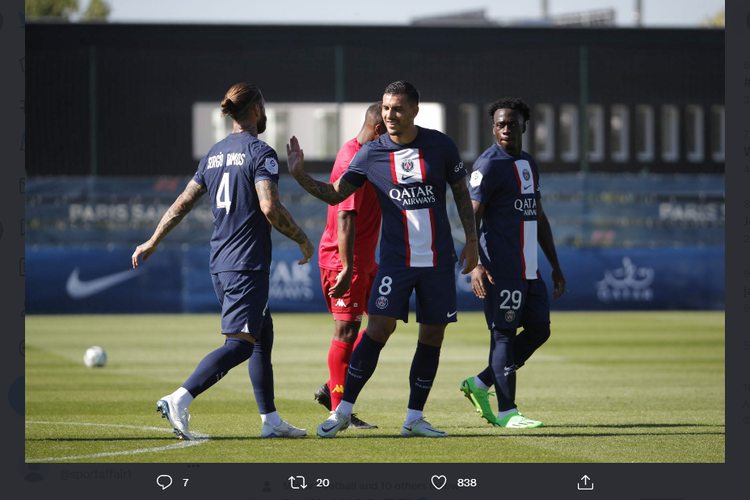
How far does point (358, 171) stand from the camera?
645 centimetres

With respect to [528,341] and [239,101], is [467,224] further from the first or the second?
[239,101]

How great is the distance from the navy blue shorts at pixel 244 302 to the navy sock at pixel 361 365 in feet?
2.17

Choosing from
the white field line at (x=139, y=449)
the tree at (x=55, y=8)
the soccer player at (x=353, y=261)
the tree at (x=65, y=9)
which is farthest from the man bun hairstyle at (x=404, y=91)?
the tree at (x=55, y=8)

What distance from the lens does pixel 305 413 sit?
7.86m

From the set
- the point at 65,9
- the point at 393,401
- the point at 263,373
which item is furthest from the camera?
the point at 65,9

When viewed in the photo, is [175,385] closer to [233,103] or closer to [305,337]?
[233,103]

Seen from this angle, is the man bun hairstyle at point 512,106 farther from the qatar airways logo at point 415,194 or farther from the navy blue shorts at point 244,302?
the navy blue shorts at point 244,302

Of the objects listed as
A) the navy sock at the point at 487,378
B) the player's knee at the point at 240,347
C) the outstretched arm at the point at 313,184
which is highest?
the outstretched arm at the point at 313,184

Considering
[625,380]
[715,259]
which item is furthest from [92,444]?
[715,259]

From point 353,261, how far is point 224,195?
1.15 meters

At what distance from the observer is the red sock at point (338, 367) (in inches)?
276

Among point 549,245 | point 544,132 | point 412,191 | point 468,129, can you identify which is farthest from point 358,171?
point 544,132

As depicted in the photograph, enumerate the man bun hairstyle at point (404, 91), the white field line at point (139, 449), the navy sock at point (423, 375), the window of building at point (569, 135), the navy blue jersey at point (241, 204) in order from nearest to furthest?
the white field line at point (139, 449)
the navy blue jersey at point (241, 204)
the man bun hairstyle at point (404, 91)
the navy sock at point (423, 375)
the window of building at point (569, 135)

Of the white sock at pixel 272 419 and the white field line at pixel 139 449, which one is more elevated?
the white sock at pixel 272 419
